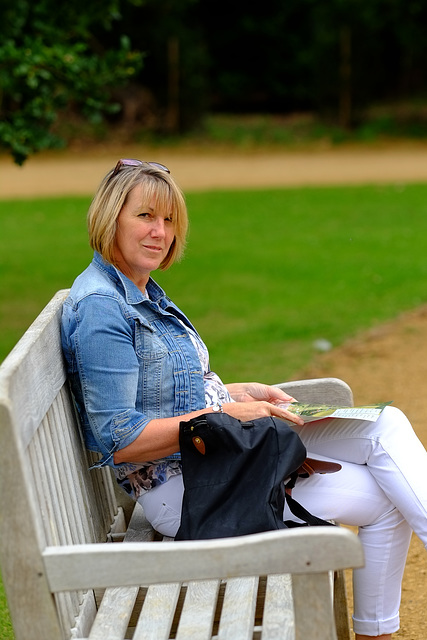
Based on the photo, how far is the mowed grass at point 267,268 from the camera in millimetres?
7801

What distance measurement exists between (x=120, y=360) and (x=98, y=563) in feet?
1.87

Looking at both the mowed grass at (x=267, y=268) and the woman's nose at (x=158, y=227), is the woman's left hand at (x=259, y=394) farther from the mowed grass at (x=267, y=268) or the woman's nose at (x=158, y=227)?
the mowed grass at (x=267, y=268)

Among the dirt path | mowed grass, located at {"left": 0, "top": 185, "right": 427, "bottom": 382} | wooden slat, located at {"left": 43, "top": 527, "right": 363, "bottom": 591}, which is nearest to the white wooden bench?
wooden slat, located at {"left": 43, "top": 527, "right": 363, "bottom": 591}

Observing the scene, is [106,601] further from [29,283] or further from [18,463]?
[29,283]

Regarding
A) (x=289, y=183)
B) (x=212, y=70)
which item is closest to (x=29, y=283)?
(x=289, y=183)

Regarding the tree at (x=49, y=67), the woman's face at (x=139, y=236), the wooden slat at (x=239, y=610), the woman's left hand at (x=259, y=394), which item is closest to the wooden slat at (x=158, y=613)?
the wooden slat at (x=239, y=610)

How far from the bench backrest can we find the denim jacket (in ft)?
0.25

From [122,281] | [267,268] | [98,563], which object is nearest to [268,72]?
[267,268]

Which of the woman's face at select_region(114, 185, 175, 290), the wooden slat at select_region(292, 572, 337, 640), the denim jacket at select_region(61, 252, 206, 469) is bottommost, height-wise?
the wooden slat at select_region(292, 572, 337, 640)

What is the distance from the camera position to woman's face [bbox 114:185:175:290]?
2779mm

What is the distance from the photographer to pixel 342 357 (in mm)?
7090

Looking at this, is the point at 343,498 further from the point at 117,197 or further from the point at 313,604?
the point at 117,197

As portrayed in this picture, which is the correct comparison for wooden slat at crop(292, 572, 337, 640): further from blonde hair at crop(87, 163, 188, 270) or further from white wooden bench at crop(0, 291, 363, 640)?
blonde hair at crop(87, 163, 188, 270)

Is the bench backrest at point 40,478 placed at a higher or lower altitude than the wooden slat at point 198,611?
higher
